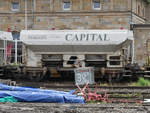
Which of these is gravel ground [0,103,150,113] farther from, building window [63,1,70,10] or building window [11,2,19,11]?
building window [11,2,19,11]

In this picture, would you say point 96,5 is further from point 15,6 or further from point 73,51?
point 73,51

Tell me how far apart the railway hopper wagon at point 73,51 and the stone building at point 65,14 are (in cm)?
1071

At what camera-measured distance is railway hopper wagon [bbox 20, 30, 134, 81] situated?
23.8 metres

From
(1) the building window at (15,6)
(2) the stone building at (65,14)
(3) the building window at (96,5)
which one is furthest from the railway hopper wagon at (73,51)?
(1) the building window at (15,6)

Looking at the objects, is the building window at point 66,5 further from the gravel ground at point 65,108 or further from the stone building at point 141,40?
the gravel ground at point 65,108

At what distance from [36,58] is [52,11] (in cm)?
1179

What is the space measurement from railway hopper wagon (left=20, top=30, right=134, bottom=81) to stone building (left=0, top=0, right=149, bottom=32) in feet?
35.1

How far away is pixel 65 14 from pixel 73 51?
38.5ft

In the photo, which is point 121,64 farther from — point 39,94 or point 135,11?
point 135,11

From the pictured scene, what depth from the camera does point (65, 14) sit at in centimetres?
3559

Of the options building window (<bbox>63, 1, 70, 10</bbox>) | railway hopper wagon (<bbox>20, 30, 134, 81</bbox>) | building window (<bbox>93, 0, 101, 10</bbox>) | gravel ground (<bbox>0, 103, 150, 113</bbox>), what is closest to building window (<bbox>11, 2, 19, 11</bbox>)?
building window (<bbox>63, 1, 70, 10</bbox>)

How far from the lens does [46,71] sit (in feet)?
80.3

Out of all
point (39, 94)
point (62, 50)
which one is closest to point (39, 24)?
point (62, 50)

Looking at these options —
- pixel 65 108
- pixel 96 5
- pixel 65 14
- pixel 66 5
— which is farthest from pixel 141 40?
pixel 65 108
